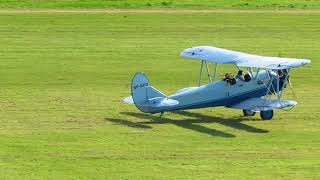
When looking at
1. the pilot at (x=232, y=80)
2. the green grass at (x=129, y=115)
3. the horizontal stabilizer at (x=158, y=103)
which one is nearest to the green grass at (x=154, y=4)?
the green grass at (x=129, y=115)

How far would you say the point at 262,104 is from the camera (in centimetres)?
2972

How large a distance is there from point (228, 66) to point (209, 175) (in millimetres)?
19184

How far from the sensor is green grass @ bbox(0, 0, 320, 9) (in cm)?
6412

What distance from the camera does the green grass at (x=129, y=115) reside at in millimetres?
24094

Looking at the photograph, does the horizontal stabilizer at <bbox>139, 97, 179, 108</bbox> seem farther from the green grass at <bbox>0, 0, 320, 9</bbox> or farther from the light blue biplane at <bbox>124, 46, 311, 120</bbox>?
the green grass at <bbox>0, 0, 320, 9</bbox>

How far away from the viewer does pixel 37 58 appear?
43.2 m

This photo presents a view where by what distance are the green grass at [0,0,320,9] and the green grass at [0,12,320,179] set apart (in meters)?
9.61

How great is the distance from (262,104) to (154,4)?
118ft

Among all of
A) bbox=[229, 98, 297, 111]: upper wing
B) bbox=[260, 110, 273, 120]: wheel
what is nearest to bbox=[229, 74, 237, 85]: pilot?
bbox=[229, 98, 297, 111]: upper wing

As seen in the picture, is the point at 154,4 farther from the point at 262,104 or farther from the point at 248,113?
the point at 262,104

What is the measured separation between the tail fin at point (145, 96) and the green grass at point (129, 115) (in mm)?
635

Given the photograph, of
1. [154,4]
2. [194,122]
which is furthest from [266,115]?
[154,4]

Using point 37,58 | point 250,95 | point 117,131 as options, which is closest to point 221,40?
point 37,58

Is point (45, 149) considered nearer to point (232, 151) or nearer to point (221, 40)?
point (232, 151)
